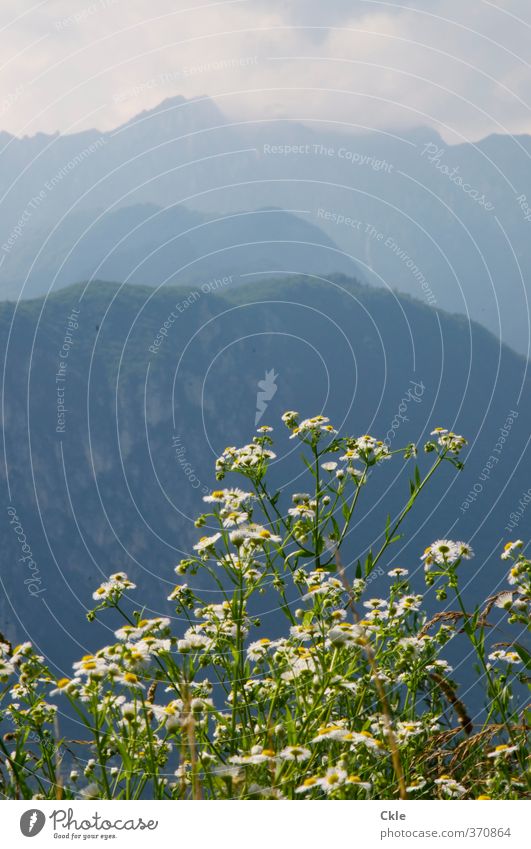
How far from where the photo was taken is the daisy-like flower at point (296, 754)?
2479mm

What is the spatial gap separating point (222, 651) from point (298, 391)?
155507 mm

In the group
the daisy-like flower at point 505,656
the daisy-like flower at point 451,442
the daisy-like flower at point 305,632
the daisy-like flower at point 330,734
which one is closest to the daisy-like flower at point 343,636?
the daisy-like flower at point 305,632

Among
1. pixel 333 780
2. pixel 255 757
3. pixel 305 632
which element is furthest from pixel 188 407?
pixel 333 780

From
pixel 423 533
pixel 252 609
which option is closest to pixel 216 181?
pixel 423 533

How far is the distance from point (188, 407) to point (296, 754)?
6703 inches

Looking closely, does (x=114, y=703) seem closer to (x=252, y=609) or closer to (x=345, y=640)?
(x=345, y=640)

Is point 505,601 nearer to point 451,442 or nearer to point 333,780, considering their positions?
point 333,780

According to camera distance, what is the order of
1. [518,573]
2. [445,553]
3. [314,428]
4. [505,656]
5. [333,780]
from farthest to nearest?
[314,428] < [505,656] < [445,553] < [518,573] < [333,780]

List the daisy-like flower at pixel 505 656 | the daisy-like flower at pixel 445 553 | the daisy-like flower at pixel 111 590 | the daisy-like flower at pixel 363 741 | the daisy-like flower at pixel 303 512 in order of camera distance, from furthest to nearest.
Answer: the daisy-like flower at pixel 303 512 < the daisy-like flower at pixel 505 656 < the daisy-like flower at pixel 445 553 < the daisy-like flower at pixel 111 590 < the daisy-like flower at pixel 363 741

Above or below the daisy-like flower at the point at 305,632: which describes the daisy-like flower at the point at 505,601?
above

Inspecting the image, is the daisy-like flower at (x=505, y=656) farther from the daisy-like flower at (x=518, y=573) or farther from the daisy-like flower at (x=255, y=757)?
the daisy-like flower at (x=255, y=757)

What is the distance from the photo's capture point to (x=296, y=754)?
2.50 m

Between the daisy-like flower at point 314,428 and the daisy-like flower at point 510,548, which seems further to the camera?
the daisy-like flower at point 314,428

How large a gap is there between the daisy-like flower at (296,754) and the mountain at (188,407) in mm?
127841
